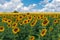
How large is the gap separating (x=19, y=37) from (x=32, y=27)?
0.48 metres

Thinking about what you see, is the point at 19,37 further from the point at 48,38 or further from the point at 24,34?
the point at 48,38

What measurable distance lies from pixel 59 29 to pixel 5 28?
1464mm

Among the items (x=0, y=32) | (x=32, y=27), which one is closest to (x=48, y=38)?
(x=32, y=27)

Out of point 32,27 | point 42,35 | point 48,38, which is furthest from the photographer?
point 32,27

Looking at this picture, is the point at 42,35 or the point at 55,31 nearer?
the point at 42,35

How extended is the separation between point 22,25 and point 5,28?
52 cm

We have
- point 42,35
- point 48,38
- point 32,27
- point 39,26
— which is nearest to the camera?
point 42,35

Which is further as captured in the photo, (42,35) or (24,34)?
(24,34)

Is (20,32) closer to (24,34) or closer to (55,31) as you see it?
(24,34)

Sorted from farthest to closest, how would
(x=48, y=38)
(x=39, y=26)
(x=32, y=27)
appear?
(x=39, y=26) → (x=32, y=27) → (x=48, y=38)

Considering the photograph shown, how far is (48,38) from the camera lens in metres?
6.29

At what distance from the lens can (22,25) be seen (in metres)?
7.07

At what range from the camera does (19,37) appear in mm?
6523

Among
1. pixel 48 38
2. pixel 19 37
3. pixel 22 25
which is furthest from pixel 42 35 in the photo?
pixel 22 25
